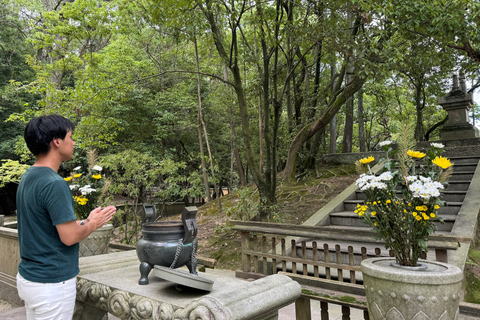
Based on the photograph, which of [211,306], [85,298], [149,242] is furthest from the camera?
[85,298]

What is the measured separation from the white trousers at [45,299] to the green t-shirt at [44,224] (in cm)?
3

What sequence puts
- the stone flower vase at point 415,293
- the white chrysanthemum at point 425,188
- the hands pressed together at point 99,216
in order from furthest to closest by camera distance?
1. the white chrysanthemum at point 425,188
2. the stone flower vase at point 415,293
3. the hands pressed together at point 99,216

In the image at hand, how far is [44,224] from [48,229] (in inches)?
1.2

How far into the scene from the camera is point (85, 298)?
2.17 m

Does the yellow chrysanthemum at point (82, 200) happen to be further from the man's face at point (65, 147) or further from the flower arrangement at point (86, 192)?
the man's face at point (65, 147)

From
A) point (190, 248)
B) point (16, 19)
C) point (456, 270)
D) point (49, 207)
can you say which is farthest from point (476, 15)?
point (16, 19)

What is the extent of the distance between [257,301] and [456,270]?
149 cm

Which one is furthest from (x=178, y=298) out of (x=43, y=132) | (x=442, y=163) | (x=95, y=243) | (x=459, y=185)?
(x=459, y=185)

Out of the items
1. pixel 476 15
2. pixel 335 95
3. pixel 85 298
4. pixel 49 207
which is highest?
pixel 476 15

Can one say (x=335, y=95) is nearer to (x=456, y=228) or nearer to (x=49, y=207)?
(x=456, y=228)

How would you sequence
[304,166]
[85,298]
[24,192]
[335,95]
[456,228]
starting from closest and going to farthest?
[24,192] → [85,298] → [456,228] → [335,95] → [304,166]

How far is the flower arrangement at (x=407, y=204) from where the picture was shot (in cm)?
229

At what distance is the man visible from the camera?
5.02 ft

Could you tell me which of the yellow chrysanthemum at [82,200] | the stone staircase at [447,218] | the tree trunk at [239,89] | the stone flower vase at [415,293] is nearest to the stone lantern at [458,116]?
the stone staircase at [447,218]
